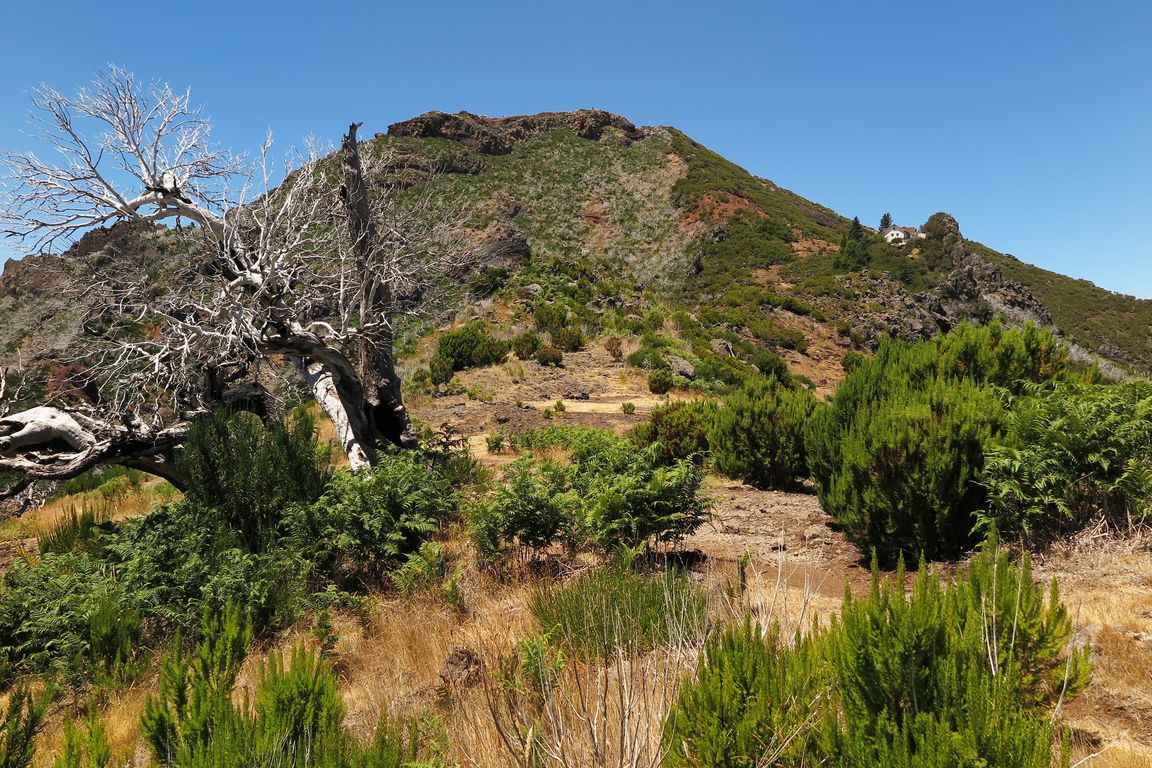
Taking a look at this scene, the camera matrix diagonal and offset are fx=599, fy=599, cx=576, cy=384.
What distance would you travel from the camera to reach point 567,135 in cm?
7006

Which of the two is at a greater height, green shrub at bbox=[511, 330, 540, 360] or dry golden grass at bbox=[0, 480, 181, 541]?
green shrub at bbox=[511, 330, 540, 360]

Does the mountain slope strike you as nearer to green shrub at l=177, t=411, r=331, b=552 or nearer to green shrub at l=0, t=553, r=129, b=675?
green shrub at l=177, t=411, r=331, b=552

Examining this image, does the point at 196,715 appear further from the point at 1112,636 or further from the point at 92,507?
the point at 92,507

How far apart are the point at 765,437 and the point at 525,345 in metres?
12.5

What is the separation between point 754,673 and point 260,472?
536 centimetres

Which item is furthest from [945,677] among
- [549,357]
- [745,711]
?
[549,357]

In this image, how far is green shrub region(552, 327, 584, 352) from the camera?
20438mm

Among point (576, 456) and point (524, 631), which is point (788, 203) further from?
point (524, 631)

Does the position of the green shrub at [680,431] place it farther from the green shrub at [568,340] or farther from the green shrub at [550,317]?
the green shrub at [550,317]

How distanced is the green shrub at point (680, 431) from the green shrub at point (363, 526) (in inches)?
169

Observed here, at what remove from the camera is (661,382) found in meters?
17.3

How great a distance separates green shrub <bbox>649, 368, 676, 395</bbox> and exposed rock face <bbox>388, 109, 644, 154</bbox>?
2035 inches

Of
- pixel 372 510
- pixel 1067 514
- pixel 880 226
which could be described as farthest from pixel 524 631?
pixel 880 226

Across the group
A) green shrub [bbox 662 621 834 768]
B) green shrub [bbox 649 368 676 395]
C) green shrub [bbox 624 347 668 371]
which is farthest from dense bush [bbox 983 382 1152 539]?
green shrub [bbox 624 347 668 371]
